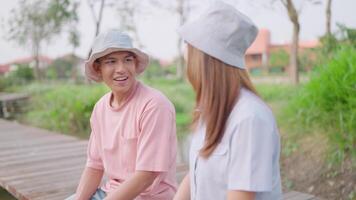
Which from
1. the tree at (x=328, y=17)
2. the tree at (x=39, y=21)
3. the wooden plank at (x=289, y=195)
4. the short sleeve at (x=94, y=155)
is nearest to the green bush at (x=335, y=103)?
the wooden plank at (x=289, y=195)

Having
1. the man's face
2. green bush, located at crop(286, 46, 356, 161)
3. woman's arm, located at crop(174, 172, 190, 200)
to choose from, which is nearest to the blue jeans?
the man's face

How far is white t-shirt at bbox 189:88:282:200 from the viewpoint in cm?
97

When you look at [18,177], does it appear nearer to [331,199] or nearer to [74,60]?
[331,199]

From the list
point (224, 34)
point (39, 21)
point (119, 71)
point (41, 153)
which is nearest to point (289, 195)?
point (119, 71)

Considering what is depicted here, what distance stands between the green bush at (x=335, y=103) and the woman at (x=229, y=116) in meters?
2.21

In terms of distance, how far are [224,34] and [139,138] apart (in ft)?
2.16

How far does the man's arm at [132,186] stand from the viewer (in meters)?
1.53

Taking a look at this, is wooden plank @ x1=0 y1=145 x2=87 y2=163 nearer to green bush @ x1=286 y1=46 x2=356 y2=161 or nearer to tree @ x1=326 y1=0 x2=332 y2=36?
green bush @ x1=286 y1=46 x2=356 y2=161

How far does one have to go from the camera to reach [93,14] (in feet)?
39.0

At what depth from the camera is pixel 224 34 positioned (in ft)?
3.43

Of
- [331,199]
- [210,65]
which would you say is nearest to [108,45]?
[210,65]

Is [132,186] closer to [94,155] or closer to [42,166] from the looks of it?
[94,155]

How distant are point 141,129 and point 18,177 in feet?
5.35

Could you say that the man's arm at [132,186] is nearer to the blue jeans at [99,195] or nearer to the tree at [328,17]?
the blue jeans at [99,195]
